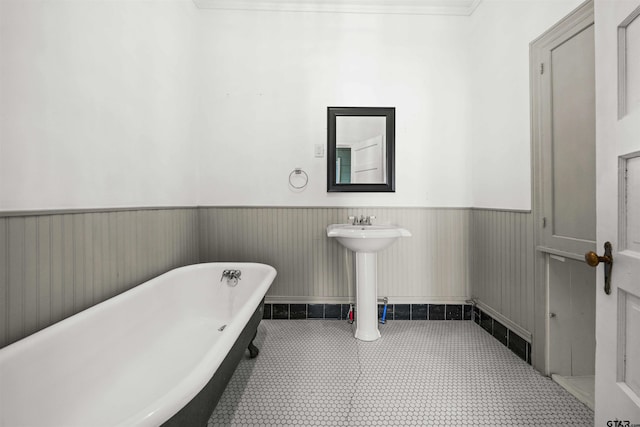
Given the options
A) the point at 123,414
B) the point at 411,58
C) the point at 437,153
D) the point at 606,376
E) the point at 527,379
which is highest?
the point at 411,58

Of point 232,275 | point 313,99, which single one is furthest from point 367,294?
point 313,99

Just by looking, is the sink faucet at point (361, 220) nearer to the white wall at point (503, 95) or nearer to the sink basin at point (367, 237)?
the sink basin at point (367, 237)

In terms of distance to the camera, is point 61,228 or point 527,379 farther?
point 527,379

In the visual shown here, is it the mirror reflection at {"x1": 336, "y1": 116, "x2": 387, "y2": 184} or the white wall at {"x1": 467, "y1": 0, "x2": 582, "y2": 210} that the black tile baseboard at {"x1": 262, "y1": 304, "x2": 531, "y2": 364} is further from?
the mirror reflection at {"x1": 336, "y1": 116, "x2": 387, "y2": 184}

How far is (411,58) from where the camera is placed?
2.36 metres

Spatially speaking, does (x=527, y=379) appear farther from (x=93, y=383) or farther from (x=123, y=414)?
(x=93, y=383)

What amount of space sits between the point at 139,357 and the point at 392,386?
1327 millimetres

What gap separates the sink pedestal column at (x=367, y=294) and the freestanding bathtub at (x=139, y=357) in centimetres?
67

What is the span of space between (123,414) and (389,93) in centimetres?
260

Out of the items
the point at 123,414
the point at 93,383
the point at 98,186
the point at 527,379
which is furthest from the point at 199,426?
the point at 527,379

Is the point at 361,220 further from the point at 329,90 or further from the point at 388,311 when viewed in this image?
the point at 329,90

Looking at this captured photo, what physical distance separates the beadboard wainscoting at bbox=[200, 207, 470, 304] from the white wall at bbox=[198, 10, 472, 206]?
150 millimetres

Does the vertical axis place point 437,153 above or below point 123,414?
above

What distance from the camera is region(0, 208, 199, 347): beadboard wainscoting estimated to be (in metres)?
1.01
